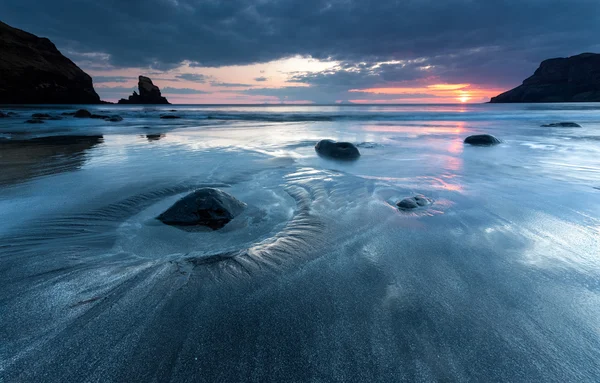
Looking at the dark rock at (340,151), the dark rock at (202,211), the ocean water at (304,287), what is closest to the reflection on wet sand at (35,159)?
the ocean water at (304,287)

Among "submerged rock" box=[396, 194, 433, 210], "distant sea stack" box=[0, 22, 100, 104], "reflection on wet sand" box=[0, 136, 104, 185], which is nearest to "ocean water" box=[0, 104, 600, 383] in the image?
"submerged rock" box=[396, 194, 433, 210]

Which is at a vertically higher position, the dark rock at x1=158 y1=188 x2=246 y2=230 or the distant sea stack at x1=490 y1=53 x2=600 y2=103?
the distant sea stack at x1=490 y1=53 x2=600 y2=103

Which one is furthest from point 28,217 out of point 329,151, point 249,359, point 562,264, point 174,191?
point 329,151

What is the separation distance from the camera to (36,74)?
201ft

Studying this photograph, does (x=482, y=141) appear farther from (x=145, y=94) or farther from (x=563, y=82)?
(x=563, y=82)

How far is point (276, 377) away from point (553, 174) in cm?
696

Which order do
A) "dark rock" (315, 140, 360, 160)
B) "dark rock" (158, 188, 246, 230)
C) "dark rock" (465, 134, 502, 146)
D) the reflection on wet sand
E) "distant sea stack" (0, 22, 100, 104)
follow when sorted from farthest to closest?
1. "distant sea stack" (0, 22, 100, 104)
2. "dark rock" (465, 134, 502, 146)
3. "dark rock" (315, 140, 360, 160)
4. the reflection on wet sand
5. "dark rock" (158, 188, 246, 230)

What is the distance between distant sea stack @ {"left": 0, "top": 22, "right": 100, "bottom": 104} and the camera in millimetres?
57344

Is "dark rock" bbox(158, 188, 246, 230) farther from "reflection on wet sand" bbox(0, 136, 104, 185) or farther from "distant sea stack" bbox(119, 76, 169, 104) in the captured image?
"distant sea stack" bbox(119, 76, 169, 104)

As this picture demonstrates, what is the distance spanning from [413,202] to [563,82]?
14743 centimetres

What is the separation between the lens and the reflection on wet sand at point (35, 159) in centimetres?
552

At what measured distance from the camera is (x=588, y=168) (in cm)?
629

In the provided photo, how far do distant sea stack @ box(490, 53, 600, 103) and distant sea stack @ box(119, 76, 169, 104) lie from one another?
5404 inches

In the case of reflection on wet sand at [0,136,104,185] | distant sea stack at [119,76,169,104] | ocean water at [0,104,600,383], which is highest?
distant sea stack at [119,76,169,104]
